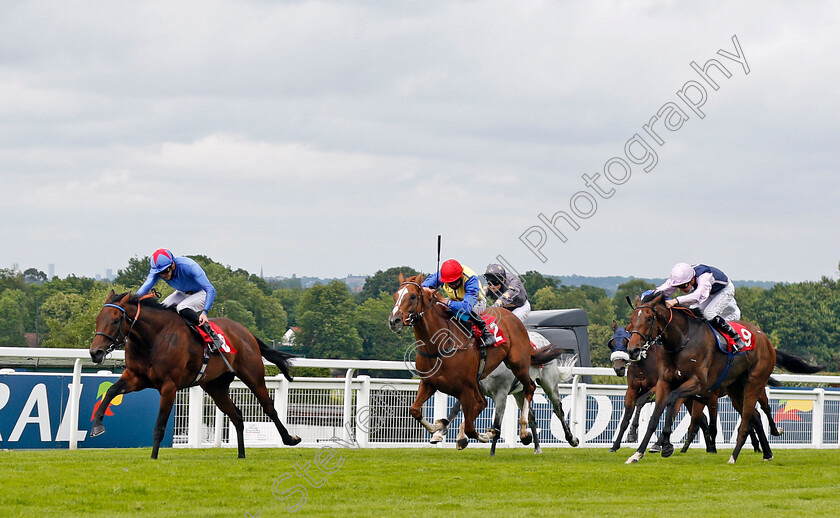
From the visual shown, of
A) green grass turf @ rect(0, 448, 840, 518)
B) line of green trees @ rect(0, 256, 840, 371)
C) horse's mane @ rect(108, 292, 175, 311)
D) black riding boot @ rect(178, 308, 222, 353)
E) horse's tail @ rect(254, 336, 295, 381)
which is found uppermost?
horse's mane @ rect(108, 292, 175, 311)

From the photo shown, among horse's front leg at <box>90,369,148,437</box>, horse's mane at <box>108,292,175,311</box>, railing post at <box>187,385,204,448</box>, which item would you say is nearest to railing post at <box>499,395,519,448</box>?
railing post at <box>187,385,204,448</box>

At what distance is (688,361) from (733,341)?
0.72m

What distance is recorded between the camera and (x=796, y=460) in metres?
11.6

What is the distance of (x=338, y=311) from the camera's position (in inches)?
3531

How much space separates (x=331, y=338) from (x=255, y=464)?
78391mm

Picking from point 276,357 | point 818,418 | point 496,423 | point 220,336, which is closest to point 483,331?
point 496,423

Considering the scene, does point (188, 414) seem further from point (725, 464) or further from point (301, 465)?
point (725, 464)

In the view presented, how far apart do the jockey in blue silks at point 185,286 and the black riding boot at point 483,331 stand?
93.0 inches

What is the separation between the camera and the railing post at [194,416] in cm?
1245

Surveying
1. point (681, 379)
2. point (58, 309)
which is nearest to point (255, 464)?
point (681, 379)

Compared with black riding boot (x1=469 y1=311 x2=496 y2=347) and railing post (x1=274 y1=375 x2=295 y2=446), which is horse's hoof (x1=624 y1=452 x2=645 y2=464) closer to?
black riding boot (x1=469 y1=311 x2=496 y2=347)

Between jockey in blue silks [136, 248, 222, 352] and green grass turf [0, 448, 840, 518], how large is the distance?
1.26 m

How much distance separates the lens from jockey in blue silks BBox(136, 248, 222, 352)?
→ 10.1m

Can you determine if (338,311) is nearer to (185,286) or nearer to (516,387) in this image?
(516,387)
